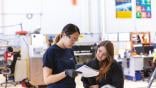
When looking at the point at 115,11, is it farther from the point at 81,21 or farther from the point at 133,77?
the point at 133,77

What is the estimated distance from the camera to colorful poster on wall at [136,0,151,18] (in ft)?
37.4

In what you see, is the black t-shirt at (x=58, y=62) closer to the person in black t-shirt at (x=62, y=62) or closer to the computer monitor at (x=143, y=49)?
the person in black t-shirt at (x=62, y=62)

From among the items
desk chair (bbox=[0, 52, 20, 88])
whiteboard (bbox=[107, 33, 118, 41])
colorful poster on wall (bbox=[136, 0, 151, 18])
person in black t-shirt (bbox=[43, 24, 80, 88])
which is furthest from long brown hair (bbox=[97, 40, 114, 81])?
colorful poster on wall (bbox=[136, 0, 151, 18])

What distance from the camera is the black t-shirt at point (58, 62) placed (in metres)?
2.24

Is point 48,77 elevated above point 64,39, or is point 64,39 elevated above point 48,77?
point 64,39

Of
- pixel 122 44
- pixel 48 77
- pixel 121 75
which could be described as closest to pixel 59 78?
pixel 48 77

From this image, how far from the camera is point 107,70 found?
230cm

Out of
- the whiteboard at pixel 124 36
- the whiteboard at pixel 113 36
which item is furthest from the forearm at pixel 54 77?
the whiteboard at pixel 113 36

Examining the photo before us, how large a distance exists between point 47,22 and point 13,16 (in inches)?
46.8

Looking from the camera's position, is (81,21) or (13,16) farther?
(81,21)

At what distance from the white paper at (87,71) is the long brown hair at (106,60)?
0.15ft

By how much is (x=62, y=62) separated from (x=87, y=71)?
0.20 meters

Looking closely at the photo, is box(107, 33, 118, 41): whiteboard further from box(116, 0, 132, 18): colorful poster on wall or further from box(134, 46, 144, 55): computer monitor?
box(116, 0, 132, 18): colorful poster on wall

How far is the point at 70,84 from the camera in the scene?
2305mm
